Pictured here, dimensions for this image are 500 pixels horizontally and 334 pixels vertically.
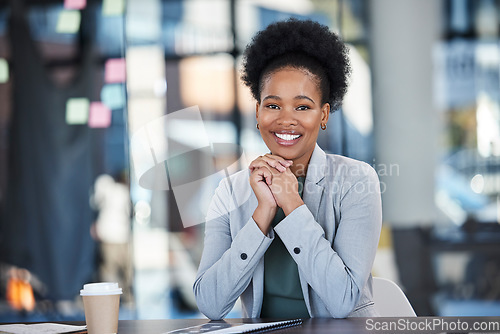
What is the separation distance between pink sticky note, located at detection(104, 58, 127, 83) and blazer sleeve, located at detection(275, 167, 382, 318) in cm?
349

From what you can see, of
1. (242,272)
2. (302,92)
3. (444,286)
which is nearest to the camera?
(242,272)

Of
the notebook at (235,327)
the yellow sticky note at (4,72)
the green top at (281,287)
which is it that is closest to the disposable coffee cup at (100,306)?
the notebook at (235,327)

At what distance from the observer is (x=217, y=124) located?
470 centimetres

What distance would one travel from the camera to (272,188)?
1.49 meters

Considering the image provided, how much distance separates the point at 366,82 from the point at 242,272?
3.20m

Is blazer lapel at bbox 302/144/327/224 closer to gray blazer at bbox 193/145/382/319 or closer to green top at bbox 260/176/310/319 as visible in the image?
gray blazer at bbox 193/145/382/319

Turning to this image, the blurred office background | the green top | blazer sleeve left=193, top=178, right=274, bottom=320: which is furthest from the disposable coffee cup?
the blurred office background

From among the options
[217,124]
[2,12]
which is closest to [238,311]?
[217,124]

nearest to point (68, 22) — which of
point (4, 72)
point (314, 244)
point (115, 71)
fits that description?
point (115, 71)

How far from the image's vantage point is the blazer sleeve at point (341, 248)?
1368mm

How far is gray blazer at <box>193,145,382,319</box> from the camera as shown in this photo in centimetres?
138

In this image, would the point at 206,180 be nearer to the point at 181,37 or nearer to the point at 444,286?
the point at 181,37

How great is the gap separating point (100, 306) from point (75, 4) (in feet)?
13.3

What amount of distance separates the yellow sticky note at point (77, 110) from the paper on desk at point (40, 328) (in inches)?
138
